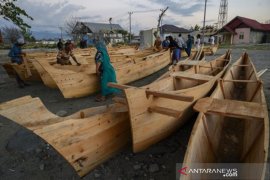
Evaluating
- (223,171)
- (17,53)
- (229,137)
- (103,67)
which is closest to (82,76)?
(103,67)

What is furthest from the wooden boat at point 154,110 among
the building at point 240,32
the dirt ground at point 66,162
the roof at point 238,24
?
the roof at point 238,24

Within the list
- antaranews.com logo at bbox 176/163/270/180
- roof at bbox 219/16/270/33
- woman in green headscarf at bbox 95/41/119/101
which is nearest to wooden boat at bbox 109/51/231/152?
antaranews.com logo at bbox 176/163/270/180

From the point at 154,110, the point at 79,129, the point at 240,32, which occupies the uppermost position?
the point at 240,32

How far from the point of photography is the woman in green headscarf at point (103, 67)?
5.59m

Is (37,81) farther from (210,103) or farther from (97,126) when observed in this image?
(210,103)

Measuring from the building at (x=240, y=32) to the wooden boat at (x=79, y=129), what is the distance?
38.1 m

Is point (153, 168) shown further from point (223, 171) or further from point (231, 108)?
point (231, 108)

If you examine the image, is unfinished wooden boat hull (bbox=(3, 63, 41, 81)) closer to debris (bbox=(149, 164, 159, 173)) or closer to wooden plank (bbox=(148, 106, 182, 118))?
wooden plank (bbox=(148, 106, 182, 118))

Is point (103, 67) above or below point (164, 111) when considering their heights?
above

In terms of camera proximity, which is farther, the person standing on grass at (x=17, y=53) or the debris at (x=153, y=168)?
the person standing on grass at (x=17, y=53)

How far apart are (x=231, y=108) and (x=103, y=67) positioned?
372cm

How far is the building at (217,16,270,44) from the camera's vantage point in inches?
1393

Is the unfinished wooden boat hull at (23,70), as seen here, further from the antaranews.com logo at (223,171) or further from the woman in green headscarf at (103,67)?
the antaranews.com logo at (223,171)

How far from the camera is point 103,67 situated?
5730mm
